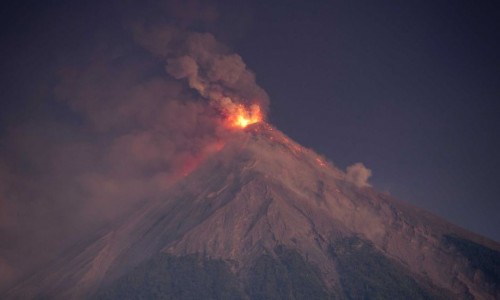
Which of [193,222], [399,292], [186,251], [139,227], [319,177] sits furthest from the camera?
[319,177]

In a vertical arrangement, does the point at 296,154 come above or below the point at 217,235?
above

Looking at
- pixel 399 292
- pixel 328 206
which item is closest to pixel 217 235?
pixel 328 206

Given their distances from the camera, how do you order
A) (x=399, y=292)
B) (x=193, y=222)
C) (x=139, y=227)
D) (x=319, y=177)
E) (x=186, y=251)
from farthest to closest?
1. (x=319, y=177)
2. (x=139, y=227)
3. (x=193, y=222)
4. (x=186, y=251)
5. (x=399, y=292)

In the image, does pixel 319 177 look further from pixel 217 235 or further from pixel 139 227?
pixel 139 227

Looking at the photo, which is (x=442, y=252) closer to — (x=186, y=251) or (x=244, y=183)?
(x=244, y=183)

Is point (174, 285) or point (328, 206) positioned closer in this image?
point (174, 285)

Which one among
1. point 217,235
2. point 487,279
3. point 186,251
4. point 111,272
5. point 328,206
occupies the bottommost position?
point 111,272
